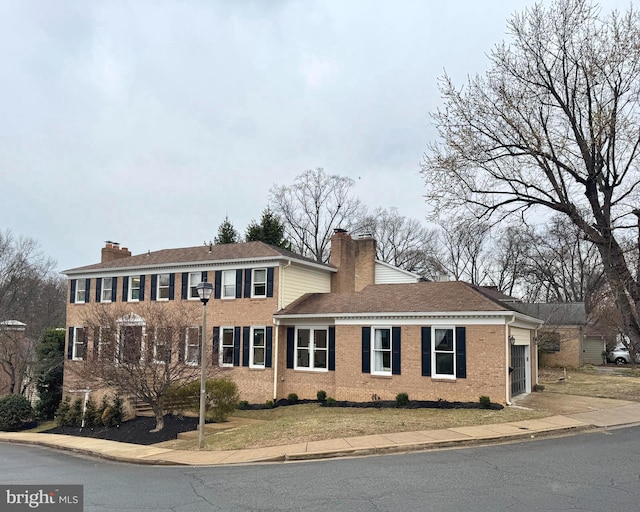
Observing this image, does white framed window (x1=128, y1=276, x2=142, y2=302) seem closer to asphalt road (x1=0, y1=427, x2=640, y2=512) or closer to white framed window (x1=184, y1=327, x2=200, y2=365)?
white framed window (x1=184, y1=327, x2=200, y2=365)

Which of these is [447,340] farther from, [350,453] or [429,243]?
[429,243]

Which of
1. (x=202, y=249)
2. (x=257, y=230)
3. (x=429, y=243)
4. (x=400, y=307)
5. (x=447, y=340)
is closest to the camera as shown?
(x=447, y=340)

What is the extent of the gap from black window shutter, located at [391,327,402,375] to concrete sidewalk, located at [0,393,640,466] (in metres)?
6.05

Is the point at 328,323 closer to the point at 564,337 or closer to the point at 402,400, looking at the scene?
the point at 402,400

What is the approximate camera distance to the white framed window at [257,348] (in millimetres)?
24844

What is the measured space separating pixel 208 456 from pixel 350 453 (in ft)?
11.5

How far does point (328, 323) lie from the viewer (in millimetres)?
23234

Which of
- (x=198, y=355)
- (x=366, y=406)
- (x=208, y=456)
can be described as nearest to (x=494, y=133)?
(x=366, y=406)

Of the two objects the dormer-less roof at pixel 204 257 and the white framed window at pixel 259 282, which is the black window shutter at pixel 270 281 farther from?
the dormer-less roof at pixel 204 257

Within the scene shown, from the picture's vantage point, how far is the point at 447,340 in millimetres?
19625

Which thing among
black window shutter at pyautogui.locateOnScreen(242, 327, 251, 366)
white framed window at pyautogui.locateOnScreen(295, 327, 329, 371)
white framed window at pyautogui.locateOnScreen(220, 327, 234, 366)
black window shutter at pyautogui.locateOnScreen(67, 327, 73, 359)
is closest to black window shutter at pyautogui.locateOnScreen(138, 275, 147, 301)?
black window shutter at pyautogui.locateOnScreen(67, 327, 73, 359)

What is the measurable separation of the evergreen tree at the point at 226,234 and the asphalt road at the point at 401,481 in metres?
35.8

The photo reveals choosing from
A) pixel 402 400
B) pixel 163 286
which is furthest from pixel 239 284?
pixel 402 400

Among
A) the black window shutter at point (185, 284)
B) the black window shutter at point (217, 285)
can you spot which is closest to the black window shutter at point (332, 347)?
the black window shutter at point (217, 285)
